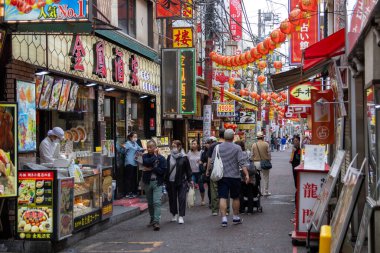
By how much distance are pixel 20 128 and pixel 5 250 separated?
2.06m

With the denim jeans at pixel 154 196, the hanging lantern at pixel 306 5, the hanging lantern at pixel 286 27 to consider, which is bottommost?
the denim jeans at pixel 154 196

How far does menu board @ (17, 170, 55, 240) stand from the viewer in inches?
361

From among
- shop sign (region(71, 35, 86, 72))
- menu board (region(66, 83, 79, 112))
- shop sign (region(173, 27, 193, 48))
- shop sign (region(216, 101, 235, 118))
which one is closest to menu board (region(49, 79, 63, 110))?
menu board (region(66, 83, 79, 112))

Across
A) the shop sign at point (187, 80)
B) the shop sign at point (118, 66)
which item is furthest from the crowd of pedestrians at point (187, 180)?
the shop sign at point (187, 80)

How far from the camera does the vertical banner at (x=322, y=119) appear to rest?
11.9 metres

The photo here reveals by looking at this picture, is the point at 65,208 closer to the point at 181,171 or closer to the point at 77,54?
the point at 181,171

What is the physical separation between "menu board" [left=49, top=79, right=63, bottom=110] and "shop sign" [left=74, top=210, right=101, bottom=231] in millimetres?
2468

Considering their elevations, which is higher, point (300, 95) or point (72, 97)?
point (300, 95)

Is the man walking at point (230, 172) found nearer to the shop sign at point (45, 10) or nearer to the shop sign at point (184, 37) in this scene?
the shop sign at point (45, 10)

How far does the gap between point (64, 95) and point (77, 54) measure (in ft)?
3.77

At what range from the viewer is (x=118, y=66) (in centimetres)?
1645

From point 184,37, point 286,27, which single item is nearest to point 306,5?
point 286,27

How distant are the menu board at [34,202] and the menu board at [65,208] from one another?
16cm

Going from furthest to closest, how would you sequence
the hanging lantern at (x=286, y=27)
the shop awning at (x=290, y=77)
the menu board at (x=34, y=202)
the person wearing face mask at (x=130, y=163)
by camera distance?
the person wearing face mask at (x=130, y=163) → the hanging lantern at (x=286, y=27) → the shop awning at (x=290, y=77) → the menu board at (x=34, y=202)
